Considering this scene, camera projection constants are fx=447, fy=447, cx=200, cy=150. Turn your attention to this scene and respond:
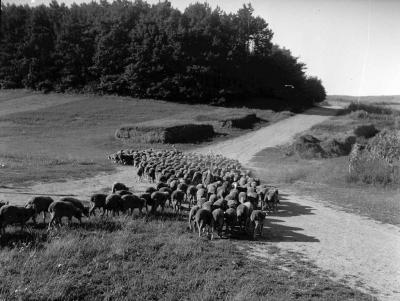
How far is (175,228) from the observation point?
47.0 ft

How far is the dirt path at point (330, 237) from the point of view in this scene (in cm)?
1154

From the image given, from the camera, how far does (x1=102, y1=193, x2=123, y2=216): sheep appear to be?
1512 cm

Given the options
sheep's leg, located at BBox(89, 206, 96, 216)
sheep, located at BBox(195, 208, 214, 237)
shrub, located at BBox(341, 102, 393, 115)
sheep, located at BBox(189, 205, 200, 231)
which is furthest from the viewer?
shrub, located at BBox(341, 102, 393, 115)

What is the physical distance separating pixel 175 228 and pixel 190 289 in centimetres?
427

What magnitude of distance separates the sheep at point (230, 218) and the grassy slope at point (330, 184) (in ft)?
22.4

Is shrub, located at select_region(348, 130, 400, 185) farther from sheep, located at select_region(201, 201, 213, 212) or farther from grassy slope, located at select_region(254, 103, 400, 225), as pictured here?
sheep, located at select_region(201, 201, 213, 212)

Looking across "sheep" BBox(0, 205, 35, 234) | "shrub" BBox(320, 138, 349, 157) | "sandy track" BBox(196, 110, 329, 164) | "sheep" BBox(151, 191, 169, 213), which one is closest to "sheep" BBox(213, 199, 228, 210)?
"sheep" BBox(151, 191, 169, 213)

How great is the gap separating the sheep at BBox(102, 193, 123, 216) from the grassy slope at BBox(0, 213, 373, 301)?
6.62ft

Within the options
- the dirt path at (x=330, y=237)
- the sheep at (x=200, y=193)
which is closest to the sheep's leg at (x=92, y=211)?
the dirt path at (x=330, y=237)

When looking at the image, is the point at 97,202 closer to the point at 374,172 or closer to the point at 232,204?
the point at 232,204

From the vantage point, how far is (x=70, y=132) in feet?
155

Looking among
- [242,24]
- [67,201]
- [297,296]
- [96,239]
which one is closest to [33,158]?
[67,201]

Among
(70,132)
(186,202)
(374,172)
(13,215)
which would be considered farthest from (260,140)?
(13,215)

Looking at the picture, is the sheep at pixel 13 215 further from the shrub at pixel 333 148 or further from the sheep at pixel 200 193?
the shrub at pixel 333 148
